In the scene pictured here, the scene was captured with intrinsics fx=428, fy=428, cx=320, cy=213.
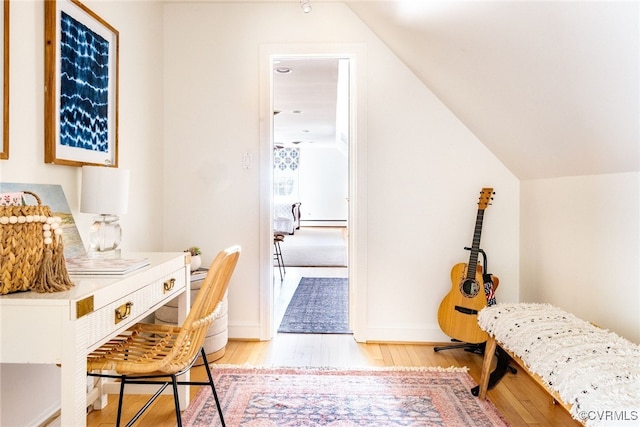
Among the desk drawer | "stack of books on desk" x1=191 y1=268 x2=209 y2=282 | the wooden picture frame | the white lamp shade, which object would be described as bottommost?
"stack of books on desk" x1=191 y1=268 x2=209 y2=282

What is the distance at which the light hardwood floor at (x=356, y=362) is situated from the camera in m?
2.08

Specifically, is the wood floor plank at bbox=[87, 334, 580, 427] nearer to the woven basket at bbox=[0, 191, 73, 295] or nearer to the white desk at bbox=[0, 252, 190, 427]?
the white desk at bbox=[0, 252, 190, 427]

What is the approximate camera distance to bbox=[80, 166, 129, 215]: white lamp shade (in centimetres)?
187

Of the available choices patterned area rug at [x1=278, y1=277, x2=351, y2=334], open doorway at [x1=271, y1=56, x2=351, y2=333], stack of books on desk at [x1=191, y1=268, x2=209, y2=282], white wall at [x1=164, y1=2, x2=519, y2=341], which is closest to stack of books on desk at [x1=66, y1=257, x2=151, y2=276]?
stack of books on desk at [x1=191, y1=268, x2=209, y2=282]

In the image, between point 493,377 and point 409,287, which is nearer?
point 493,377

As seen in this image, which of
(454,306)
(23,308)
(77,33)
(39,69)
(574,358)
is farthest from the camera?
(454,306)

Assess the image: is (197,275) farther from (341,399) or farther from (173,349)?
(173,349)

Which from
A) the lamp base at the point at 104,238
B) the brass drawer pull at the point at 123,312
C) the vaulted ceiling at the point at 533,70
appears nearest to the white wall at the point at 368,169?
the vaulted ceiling at the point at 533,70

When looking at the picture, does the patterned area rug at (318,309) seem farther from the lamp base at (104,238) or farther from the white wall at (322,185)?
the white wall at (322,185)

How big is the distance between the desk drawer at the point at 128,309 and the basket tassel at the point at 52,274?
129 millimetres

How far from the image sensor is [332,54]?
3111 millimetres

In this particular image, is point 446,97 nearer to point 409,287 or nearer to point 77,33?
A: point 409,287

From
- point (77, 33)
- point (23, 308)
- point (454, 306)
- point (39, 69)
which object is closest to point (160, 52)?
point (77, 33)

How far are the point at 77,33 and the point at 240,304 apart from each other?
2.02 metres
